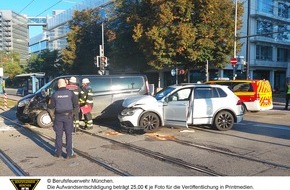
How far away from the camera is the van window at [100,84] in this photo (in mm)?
12547

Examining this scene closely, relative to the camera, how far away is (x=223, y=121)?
10836mm

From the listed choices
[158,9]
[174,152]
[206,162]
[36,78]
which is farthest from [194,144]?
[36,78]

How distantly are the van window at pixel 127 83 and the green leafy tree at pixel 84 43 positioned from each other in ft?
108

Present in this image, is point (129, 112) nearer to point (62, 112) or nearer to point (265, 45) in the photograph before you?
point (62, 112)

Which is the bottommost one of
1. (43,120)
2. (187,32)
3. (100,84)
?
(43,120)

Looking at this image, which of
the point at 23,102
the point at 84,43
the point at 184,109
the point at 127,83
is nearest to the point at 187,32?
the point at 127,83

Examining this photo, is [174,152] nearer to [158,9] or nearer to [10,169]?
[10,169]

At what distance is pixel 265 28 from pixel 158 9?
22005 millimetres

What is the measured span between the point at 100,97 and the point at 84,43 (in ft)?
115

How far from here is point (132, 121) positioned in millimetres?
10242

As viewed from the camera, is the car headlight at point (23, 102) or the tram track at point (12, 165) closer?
the tram track at point (12, 165)

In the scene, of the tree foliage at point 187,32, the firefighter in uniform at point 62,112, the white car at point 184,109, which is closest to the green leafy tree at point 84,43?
the tree foliage at point 187,32

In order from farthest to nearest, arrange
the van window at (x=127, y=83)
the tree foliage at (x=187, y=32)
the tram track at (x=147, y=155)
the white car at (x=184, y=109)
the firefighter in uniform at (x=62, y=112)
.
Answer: the tree foliage at (x=187, y=32)
the van window at (x=127, y=83)
the white car at (x=184, y=109)
the firefighter in uniform at (x=62, y=112)
the tram track at (x=147, y=155)

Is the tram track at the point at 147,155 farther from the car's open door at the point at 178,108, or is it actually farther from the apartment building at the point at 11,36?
the apartment building at the point at 11,36
